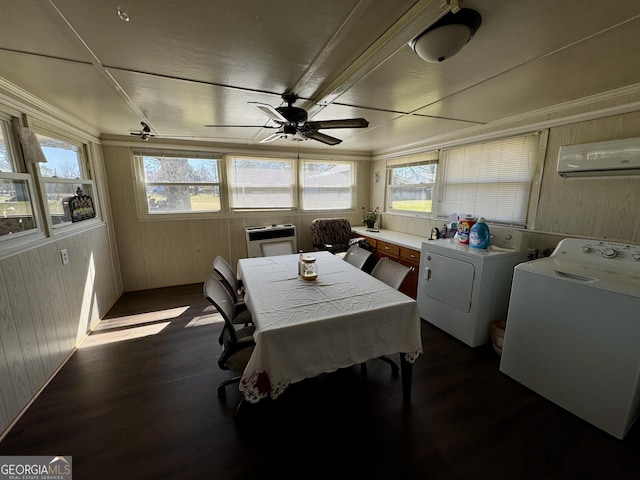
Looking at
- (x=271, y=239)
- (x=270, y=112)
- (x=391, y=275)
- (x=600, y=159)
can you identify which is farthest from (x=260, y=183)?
(x=600, y=159)

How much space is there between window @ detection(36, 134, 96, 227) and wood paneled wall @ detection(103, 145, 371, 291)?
1.85 feet

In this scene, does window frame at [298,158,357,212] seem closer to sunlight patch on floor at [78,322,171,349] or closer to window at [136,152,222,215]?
window at [136,152,222,215]

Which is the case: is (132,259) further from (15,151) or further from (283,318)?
(283,318)

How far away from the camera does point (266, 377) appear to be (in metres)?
1.39

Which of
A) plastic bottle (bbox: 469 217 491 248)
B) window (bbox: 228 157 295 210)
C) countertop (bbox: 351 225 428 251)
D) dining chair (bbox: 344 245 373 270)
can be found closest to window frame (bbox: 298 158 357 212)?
window (bbox: 228 157 295 210)

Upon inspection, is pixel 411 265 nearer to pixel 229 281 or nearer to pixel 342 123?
pixel 342 123

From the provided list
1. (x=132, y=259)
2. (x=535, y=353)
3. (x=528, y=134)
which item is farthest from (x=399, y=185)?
(x=132, y=259)

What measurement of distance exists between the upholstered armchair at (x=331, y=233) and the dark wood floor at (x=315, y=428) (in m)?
2.41

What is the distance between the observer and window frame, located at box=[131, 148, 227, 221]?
3684 mm

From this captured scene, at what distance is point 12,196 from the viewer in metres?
1.86

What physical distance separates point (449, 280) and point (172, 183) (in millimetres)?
4084

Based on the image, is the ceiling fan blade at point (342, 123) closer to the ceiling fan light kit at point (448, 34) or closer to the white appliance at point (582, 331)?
the ceiling fan light kit at point (448, 34)

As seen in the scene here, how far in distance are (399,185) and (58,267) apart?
14.8 ft

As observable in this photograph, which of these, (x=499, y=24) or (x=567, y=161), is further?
(x=567, y=161)
